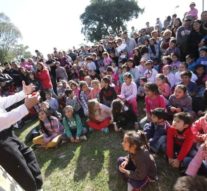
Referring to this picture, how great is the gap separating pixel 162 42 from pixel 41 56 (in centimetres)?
648

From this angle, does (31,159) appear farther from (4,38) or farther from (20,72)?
(4,38)

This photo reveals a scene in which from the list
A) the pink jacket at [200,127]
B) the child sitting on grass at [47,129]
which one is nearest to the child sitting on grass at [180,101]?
the pink jacket at [200,127]

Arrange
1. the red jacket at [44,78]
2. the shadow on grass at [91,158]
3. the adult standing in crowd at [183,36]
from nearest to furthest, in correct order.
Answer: the shadow on grass at [91,158] → the adult standing in crowd at [183,36] → the red jacket at [44,78]

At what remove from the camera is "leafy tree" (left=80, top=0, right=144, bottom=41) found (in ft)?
128

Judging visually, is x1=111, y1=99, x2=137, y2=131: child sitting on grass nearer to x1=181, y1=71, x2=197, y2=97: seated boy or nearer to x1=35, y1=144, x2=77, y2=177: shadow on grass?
x1=35, y1=144, x2=77, y2=177: shadow on grass

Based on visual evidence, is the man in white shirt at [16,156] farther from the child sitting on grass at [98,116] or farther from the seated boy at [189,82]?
the seated boy at [189,82]

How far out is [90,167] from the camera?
17.3 feet

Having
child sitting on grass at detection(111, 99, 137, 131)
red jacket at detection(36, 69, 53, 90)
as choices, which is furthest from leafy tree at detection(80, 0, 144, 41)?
child sitting on grass at detection(111, 99, 137, 131)

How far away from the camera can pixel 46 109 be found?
705cm

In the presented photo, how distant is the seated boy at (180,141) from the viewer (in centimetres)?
441

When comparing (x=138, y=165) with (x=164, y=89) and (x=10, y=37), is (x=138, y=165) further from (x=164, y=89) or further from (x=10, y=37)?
(x=10, y=37)

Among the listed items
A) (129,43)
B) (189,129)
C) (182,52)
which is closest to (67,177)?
(189,129)


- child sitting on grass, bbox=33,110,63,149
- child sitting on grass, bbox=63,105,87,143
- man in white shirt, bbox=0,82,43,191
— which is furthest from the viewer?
child sitting on grass, bbox=33,110,63,149

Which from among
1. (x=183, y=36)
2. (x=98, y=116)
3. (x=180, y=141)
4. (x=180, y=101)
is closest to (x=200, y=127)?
(x=180, y=141)
